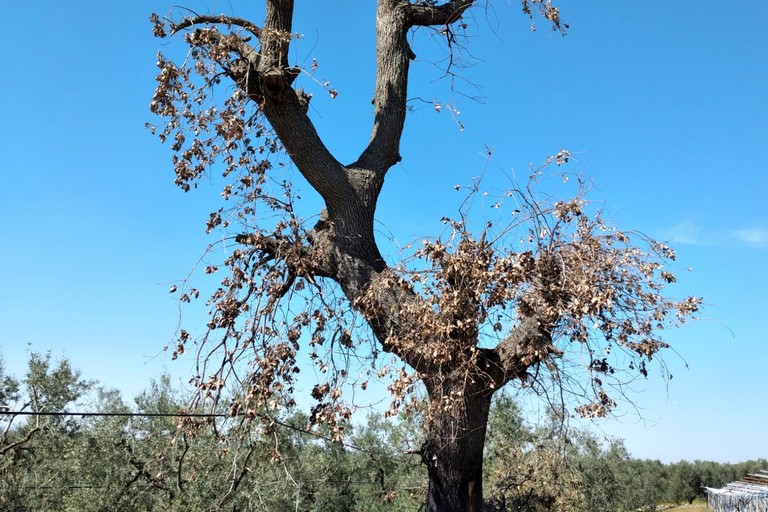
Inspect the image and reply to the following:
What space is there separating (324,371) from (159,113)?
2973 millimetres

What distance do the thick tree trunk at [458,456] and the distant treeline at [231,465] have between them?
8.05ft

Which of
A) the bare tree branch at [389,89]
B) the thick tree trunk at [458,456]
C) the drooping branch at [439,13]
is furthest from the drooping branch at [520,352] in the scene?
the drooping branch at [439,13]

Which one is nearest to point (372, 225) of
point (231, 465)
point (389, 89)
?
point (389, 89)

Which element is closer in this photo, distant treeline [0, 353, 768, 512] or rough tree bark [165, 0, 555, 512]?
rough tree bark [165, 0, 555, 512]

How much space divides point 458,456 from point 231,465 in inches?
259

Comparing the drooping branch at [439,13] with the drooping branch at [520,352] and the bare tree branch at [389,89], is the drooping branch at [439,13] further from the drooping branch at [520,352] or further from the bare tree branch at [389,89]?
the drooping branch at [520,352]

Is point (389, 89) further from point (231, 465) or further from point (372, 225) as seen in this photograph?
point (231, 465)

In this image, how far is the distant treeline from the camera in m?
12.4

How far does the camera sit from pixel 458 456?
221 inches

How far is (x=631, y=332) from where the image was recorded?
571cm

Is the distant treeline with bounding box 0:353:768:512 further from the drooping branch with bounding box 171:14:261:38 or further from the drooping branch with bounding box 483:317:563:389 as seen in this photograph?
the drooping branch with bounding box 171:14:261:38

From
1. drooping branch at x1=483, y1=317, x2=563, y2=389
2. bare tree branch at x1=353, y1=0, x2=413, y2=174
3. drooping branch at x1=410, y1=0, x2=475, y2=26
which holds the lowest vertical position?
drooping branch at x1=483, y1=317, x2=563, y2=389

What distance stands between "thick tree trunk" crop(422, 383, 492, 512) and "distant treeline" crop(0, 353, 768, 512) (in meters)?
2.45

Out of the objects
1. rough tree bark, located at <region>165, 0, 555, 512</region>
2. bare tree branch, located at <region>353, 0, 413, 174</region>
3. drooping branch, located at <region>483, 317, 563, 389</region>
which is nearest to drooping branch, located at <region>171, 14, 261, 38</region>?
rough tree bark, located at <region>165, 0, 555, 512</region>
